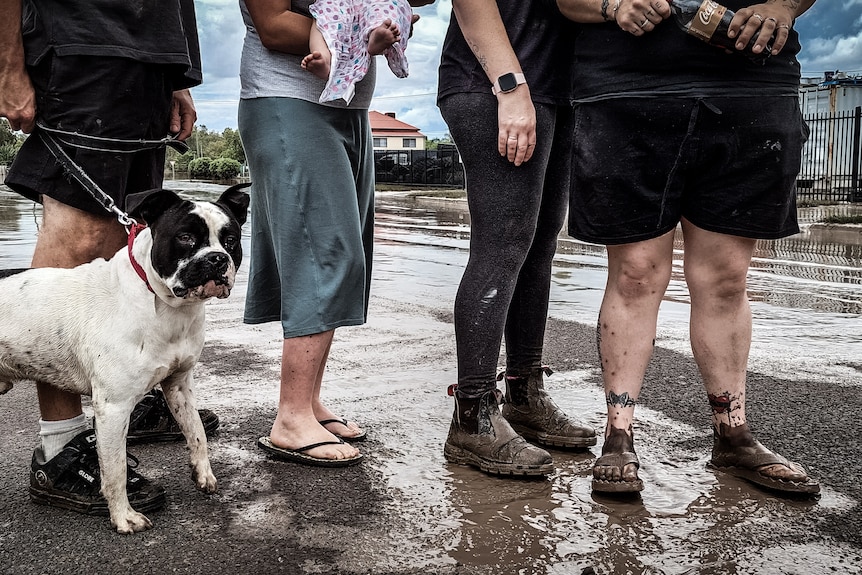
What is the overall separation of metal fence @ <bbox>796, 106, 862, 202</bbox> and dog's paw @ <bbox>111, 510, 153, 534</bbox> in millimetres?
20529

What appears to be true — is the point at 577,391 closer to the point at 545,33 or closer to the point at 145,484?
the point at 545,33

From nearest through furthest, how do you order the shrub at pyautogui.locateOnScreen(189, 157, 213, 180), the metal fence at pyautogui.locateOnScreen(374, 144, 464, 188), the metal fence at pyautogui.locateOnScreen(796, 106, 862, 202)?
the metal fence at pyautogui.locateOnScreen(796, 106, 862, 202) → the metal fence at pyautogui.locateOnScreen(374, 144, 464, 188) → the shrub at pyautogui.locateOnScreen(189, 157, 213, 180)

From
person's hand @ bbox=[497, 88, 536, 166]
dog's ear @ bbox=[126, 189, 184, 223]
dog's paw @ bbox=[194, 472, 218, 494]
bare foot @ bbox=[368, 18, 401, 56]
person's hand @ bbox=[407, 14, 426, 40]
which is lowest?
dog's paw @ bbox=[194, 472, 218, 494]

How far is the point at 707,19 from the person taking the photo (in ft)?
8.94

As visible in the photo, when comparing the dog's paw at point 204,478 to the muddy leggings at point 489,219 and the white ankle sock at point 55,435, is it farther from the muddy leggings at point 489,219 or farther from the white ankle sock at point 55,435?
the muddy leggings at point 489,219

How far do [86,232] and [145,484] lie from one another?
3.11 ft

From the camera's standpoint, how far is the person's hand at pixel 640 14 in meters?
2.77

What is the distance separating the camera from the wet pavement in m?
2.43

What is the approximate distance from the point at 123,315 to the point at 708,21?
2.16 m

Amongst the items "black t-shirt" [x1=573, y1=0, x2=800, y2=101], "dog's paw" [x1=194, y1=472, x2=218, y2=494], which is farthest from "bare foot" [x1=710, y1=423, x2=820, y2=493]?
"dog's paw" [x1=194, y1=472, x2=218, y2=494]

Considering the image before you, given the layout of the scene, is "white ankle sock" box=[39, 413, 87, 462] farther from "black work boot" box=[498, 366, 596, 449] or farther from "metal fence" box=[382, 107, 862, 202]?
"metal fence" box=[382, 107, 862, 202]

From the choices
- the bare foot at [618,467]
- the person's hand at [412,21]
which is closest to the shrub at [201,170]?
the person's hand at [412,21]

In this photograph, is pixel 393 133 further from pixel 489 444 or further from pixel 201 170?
pixel 489 444

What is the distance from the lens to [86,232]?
10.1ft
